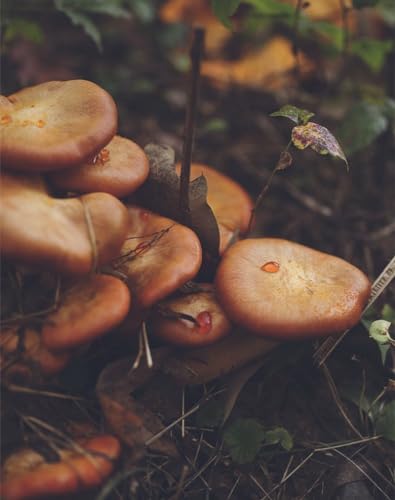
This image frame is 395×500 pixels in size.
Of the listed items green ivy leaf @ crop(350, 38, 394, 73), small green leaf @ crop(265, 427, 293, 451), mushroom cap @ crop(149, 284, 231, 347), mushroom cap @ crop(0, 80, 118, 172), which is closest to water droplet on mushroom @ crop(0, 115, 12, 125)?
mushroom cap @ crop(0, 80, 118, 172)

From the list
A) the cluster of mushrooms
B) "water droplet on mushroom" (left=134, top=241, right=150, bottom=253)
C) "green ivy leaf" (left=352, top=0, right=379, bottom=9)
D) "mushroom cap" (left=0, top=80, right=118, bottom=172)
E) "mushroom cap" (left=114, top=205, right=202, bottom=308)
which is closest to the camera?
the cluster of mushrooms

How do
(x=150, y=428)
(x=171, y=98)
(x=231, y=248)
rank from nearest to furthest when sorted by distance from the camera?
(x=150, y=428), (x=231, y=248), (x=171, y=98)

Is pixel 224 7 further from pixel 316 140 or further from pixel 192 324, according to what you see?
pixel 192 324

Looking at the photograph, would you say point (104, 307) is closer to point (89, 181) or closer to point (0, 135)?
point (89, 181)

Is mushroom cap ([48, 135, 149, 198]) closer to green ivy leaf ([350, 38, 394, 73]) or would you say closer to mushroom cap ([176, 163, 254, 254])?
mushroom cap ([176, 163, 254, 254])

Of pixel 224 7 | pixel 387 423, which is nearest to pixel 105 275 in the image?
pixel 387 423

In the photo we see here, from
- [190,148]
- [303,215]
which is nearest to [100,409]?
[190,148]
